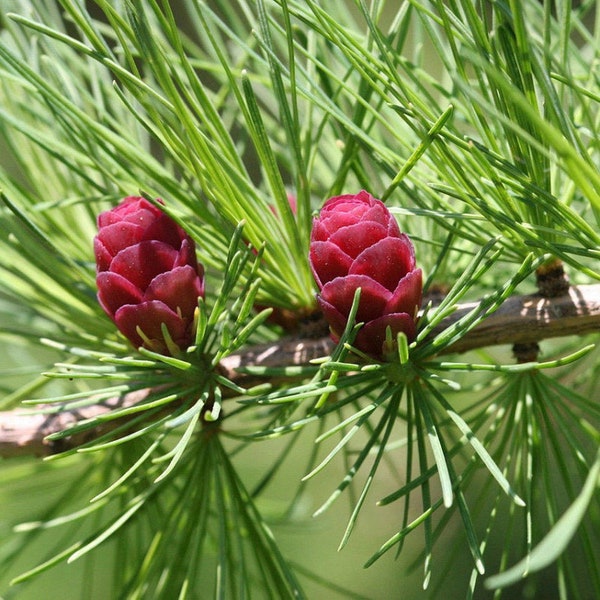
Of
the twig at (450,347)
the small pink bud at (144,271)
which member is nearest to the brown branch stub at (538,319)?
the twig at (450,347)

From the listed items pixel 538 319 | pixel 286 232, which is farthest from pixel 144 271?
pixel 538 319

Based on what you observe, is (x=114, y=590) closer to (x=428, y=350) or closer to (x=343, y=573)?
(x=428, y=350)

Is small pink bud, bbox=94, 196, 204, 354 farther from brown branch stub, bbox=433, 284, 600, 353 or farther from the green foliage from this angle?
brown branch stub, bbox=433, 284, 600, 353

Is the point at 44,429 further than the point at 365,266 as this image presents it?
Yes

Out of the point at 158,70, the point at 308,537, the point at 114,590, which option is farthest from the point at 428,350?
the point at 308,537

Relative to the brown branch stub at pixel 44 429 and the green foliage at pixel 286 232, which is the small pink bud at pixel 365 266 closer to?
the green foliage at pixel 286 232

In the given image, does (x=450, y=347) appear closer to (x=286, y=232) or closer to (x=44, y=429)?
(x=286, y=232)
